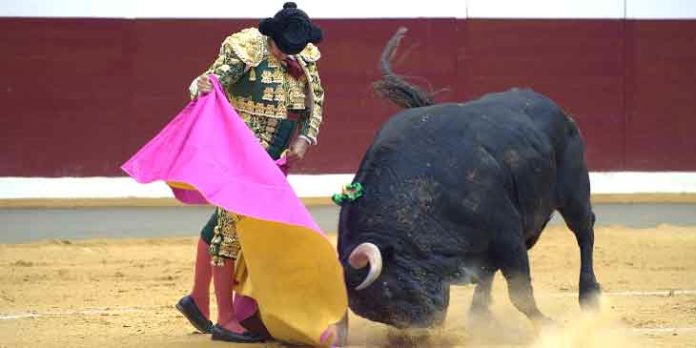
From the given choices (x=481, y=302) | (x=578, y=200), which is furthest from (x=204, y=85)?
(x=578, y=200)

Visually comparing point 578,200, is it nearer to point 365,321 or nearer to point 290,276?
point 365,321

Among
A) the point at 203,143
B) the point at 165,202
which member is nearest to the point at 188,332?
the point at 203,143

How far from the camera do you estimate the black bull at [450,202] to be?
15.2ft

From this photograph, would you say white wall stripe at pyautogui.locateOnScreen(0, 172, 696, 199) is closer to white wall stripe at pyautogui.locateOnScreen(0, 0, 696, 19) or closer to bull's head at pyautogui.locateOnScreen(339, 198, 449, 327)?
white wall stripe at pyautogui.locateOnScreen(0, 0, 696, 19)

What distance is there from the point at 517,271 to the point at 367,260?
69 centimetres

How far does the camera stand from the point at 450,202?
4.85 m

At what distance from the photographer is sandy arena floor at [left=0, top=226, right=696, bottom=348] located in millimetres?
5219

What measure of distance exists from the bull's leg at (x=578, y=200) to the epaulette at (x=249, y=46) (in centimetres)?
135

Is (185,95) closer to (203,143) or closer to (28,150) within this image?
(28,150)

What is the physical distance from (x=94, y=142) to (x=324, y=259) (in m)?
5.04

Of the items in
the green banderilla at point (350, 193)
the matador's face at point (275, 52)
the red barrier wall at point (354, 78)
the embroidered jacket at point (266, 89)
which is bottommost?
the red barrier wall at point (354, 78)

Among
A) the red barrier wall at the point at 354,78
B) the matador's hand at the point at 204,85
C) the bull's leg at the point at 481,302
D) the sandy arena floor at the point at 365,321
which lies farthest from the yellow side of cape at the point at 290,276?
the red barrier wall at the point at 354,78

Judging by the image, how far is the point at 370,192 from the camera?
15.8 feet

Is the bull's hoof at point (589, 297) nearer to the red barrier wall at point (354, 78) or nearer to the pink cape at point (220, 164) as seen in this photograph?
the pink cape at point (220, 164)
